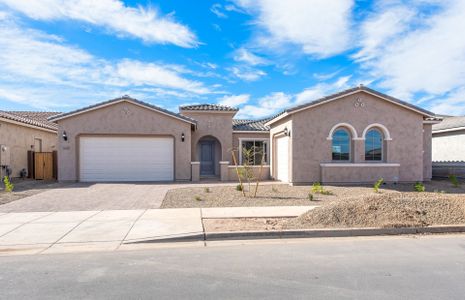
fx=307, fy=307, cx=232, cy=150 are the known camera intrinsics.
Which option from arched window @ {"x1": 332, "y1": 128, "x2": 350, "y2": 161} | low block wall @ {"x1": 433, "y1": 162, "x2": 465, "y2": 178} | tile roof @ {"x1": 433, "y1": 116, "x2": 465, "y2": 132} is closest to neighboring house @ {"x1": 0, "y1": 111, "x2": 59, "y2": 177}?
arched window @ {"x1": 332, "y1": 128, "x2": 350, "y2": 161}

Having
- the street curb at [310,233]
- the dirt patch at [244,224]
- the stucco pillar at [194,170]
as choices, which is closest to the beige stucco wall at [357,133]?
the stucco pillar at [194,170]

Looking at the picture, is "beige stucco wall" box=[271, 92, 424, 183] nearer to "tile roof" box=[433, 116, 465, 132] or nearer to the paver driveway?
"tile roof" box=[433, 116, 465, 132]

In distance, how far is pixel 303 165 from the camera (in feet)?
50.0

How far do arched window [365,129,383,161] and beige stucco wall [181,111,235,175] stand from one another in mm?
8936

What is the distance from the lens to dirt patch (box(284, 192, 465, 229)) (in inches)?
293

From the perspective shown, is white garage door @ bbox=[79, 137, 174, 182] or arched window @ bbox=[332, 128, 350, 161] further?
white garage door @ bbox=[79, 137, 174, 182]

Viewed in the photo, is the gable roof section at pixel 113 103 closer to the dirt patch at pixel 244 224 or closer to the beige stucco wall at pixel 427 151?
the dirt patch at pixel 244 224

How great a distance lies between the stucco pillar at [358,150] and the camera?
611 inches

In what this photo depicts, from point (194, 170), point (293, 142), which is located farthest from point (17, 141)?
point (293, 142)

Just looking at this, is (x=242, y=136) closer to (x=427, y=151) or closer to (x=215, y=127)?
(x=215, y=127)

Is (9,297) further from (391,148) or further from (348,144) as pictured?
(391,148)

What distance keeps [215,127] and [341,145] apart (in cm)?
885

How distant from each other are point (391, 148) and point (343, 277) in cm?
1299

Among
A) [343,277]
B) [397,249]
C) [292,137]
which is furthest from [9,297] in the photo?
[292,137]
